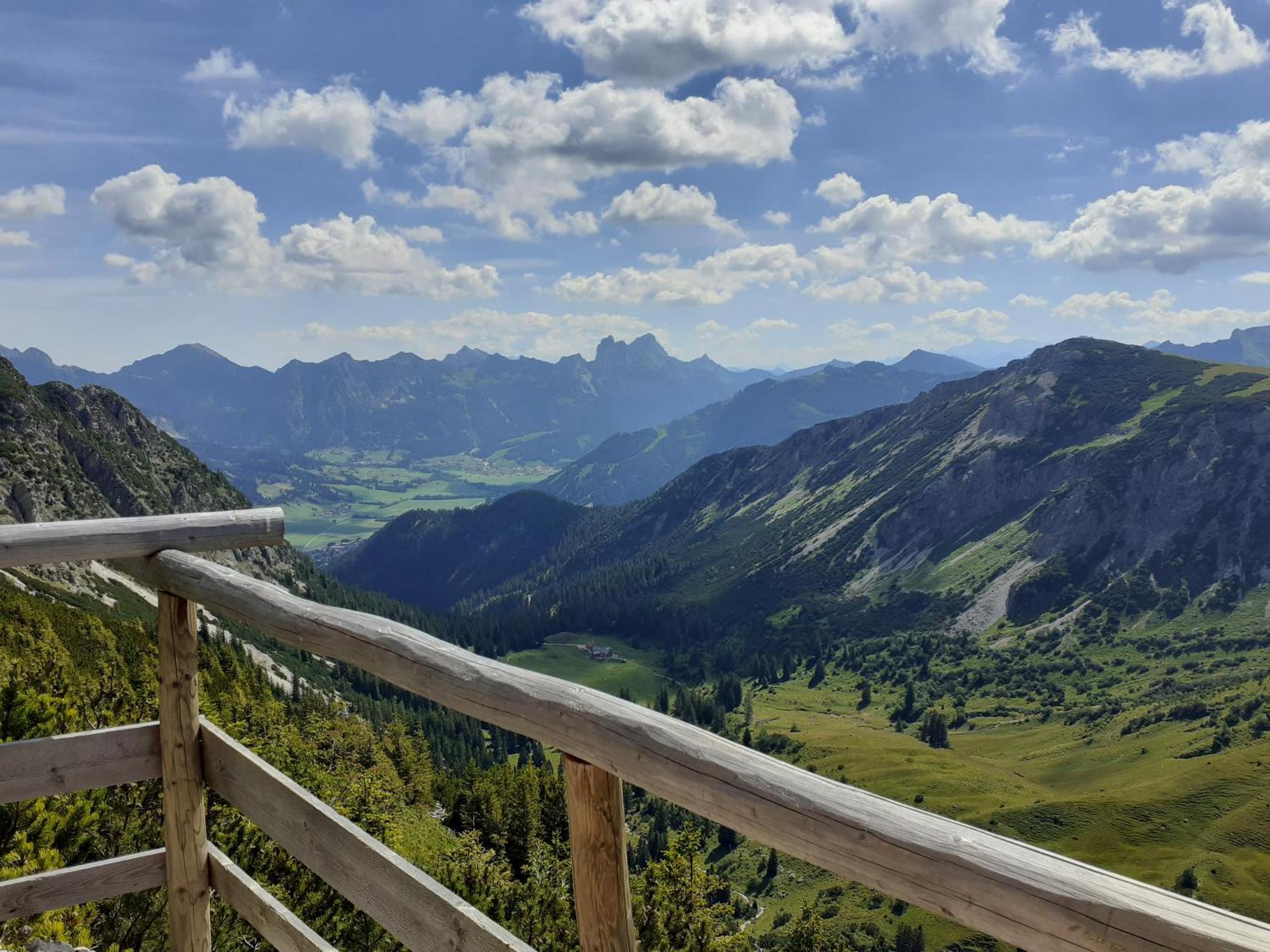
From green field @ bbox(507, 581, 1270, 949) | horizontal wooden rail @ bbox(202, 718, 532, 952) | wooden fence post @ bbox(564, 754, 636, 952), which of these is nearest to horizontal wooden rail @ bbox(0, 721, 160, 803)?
horizontal wooden rail @ bbox(202, 718, 532, 952)

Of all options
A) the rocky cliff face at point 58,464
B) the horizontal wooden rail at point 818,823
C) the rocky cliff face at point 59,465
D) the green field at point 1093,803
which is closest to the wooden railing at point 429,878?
Answer: the horizontal wooden rail at point 818,823

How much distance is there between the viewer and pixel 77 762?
6023 millimetres

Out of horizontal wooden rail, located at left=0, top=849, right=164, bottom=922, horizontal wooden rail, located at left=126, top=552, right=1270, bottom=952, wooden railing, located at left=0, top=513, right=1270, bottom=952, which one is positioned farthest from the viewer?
horizontal wooden rail, located at left=0, top=849, right=164, bottom=922

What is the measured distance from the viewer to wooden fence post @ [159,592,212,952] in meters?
6.30

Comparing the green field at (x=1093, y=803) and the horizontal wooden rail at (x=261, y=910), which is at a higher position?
the horizontal wooden rail at (x=261, y=910)

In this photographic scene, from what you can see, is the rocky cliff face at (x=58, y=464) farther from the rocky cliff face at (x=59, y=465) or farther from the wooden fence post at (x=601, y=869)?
the wooden fence post at (x=601, y=869)

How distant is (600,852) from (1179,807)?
176 metres

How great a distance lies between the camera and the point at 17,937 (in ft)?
23.2

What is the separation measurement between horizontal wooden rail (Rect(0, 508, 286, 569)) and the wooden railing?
20 mm

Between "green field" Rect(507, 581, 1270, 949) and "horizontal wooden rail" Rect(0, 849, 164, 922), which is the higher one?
"horizontal wooden rail" Rect(0, 849, 164, 922)

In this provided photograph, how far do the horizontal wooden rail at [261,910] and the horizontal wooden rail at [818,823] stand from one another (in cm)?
75

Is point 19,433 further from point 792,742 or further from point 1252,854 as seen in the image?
point 1252,854

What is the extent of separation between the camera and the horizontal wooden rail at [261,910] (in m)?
5.50

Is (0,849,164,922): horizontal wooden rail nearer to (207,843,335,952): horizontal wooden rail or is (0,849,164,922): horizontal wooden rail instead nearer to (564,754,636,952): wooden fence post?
(207,843,335,952): horizontal wooden rail
